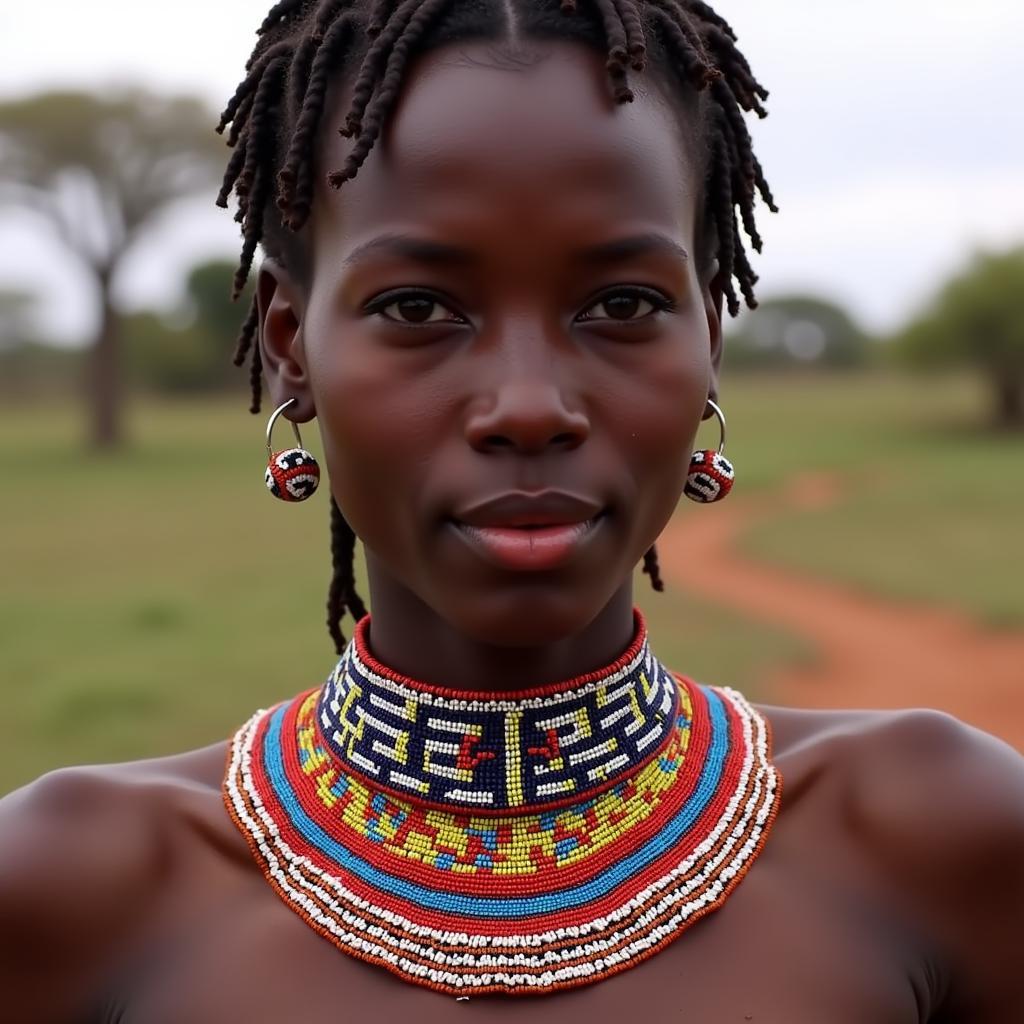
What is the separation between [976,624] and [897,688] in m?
1.66

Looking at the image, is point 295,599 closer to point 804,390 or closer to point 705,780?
point 705,780

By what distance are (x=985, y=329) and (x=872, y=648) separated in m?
18.0

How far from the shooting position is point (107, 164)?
24.1 metres

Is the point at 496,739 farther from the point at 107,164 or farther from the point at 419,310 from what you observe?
the point at 107,164

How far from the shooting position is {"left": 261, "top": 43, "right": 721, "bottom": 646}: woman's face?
1.37 m

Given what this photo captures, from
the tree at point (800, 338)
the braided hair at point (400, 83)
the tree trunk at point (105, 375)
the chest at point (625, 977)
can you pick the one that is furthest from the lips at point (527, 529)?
the tree at point (800, 338)

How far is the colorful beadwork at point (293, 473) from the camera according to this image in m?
1.63

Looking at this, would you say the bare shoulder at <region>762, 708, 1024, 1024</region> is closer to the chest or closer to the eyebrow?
the chest

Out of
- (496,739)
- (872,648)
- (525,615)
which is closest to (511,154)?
(525,615)

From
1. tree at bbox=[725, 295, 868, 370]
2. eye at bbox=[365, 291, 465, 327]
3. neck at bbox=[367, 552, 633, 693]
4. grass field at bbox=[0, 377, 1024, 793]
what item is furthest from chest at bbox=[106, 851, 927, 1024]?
tree at bbox=[725, 295, 868, 370]

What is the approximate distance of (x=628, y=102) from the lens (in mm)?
1442

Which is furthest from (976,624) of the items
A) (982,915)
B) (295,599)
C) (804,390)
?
(804,390)

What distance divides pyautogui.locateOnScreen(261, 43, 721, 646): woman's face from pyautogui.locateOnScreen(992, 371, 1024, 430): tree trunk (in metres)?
24.5

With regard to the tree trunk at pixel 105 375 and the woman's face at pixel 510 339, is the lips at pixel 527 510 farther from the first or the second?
the tree trunk at pixel 105 375
